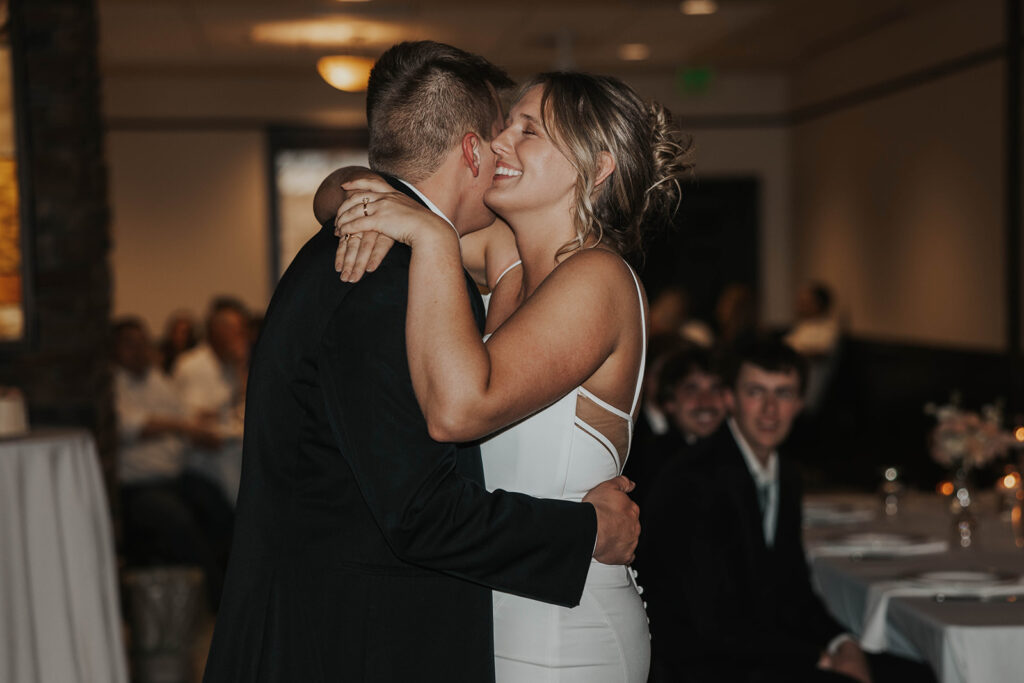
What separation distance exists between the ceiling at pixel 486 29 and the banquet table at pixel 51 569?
16.1 ft

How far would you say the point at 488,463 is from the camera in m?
1.78

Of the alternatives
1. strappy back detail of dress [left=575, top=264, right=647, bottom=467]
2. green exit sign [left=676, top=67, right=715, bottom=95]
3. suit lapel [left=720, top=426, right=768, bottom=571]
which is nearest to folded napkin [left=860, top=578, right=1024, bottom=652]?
suit lapel [left=720, top=426, right=768, bottom=571]

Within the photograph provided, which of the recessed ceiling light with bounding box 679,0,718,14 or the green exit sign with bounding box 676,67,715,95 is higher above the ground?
the green exit sign with bounding box 676,67,715,95

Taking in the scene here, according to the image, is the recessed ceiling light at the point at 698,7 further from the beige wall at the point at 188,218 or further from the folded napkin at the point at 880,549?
the folded napkin at the point at 880,549

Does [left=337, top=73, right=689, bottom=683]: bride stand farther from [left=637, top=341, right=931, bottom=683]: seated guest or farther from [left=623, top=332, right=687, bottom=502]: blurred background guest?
[left=623, top=332, right=687, bottom=502]: blurred background guest

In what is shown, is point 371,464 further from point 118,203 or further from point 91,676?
point 118,203

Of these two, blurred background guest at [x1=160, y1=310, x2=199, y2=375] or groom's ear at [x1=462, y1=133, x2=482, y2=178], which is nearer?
groom's ear at [x1=462, y1=133, x2=482, y2=178]

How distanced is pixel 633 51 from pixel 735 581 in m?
7.87

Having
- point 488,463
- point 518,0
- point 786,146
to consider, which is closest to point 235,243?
point 518,0

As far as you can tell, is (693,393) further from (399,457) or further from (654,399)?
(399,457)

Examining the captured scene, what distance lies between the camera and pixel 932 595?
289 cm

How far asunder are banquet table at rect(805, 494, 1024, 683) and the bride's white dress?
3.80 ft

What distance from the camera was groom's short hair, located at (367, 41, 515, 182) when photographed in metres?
1.68

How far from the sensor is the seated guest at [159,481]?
232 inches
